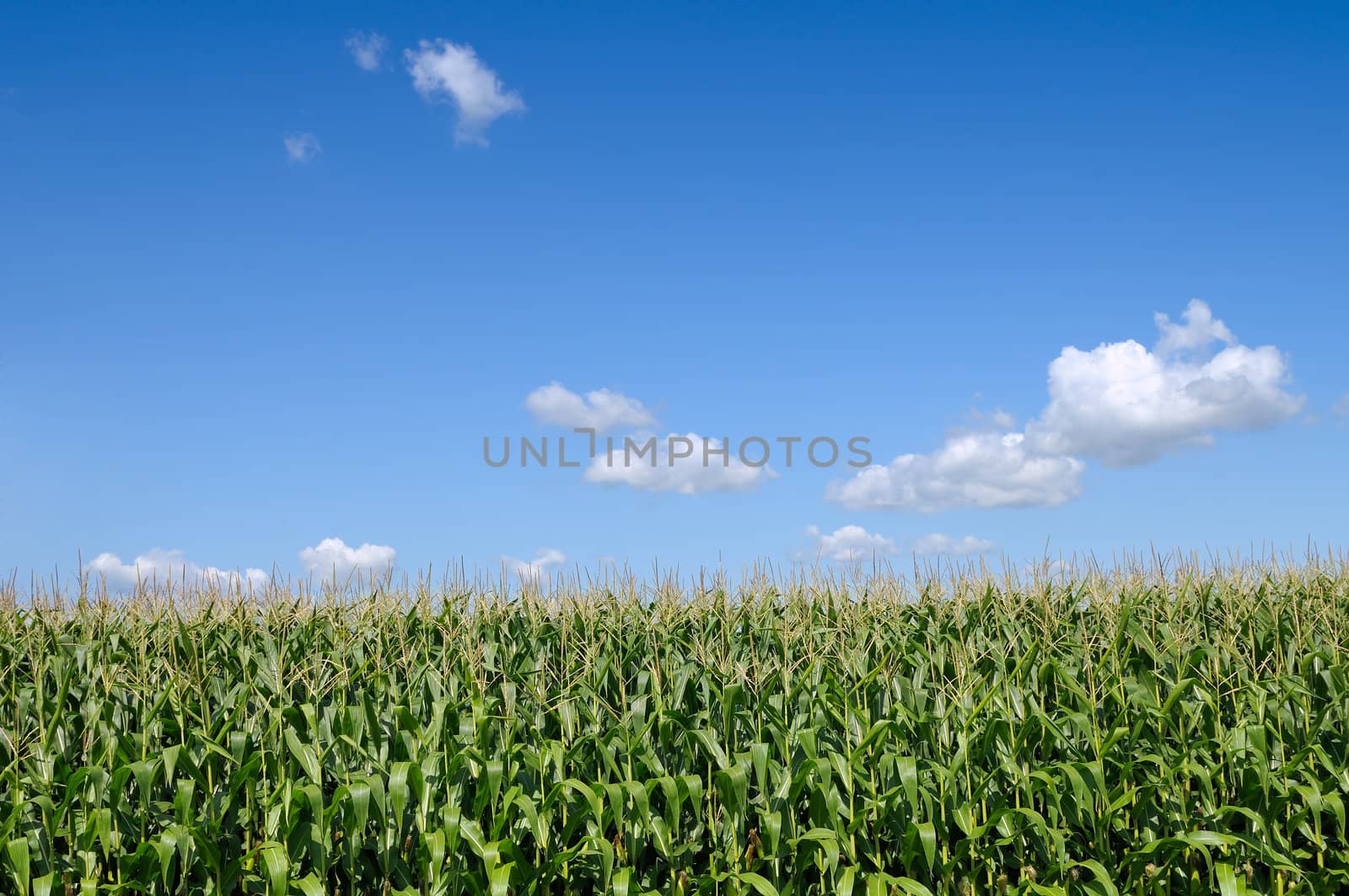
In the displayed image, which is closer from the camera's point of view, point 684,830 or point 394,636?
point 684,830

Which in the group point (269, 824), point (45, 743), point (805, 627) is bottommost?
point (269, 824)

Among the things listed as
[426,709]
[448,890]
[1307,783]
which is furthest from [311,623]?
[1307,783]

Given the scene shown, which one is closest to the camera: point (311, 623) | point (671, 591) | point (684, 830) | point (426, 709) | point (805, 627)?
point (684, 830)

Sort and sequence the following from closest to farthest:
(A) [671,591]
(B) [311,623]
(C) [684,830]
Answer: (C) [684,830]
(B) [311,623]
(A) [671,591]

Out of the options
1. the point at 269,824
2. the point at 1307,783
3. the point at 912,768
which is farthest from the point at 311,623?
the point at 1307,783

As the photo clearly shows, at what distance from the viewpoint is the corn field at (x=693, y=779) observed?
5.11 metres

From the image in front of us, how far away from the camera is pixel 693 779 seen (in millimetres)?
5172

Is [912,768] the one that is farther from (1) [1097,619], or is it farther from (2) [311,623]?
(2) [311,623]

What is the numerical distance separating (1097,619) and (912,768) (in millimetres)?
4198

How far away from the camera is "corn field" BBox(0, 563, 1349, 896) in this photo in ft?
16.8

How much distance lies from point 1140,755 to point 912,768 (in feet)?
5.29

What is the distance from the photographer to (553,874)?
5027 millimetres

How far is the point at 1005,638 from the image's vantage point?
873 cm

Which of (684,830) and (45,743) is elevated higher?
(45,743)
